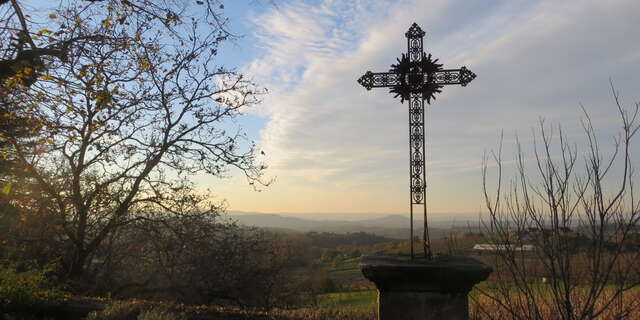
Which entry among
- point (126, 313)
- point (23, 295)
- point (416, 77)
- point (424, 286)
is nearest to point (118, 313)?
point (126, 313)

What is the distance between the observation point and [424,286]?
2.96 metres

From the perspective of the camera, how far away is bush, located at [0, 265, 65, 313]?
5820 millimetres

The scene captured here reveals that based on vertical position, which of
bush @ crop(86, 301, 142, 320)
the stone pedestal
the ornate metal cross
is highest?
the ornate metal cross

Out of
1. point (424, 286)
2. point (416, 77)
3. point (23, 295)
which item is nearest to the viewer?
point (424, 286)

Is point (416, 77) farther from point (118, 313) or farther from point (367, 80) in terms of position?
point (118, 313)

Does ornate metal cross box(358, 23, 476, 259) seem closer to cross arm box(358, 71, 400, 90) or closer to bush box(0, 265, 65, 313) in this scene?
cross arm box(358, 71, 400, 90)

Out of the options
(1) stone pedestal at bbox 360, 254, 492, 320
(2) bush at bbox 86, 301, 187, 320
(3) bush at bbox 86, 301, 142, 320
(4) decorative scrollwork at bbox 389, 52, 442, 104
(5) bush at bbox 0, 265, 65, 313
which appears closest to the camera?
(1) stone pedestal at bbox 360, 254, 492, 320

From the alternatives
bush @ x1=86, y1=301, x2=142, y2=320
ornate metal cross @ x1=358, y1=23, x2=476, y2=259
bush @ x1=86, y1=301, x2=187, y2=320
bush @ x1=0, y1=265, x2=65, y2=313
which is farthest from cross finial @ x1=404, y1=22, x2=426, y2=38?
bush @ x1=0, y1=265, x2=65, y2=313

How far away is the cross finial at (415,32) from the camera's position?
3.78 metres

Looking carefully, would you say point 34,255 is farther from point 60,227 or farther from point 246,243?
point 246,243

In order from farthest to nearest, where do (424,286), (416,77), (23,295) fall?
1. (23,295)
2. (416,77)
3. (424,286)

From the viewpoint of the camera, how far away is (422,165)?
3.55 meters

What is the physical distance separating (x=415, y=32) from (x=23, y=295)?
7.23 meters

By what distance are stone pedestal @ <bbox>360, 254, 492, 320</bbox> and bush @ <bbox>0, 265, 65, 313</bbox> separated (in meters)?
5.80
